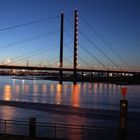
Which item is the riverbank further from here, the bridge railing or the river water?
the bridge railing

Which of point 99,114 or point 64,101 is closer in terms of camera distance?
point 99,114

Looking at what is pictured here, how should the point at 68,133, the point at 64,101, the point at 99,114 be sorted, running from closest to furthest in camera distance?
the point at 68,133
the point at 99,114
the point at 64,101

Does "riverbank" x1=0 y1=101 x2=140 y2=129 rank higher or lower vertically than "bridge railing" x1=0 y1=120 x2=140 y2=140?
lower

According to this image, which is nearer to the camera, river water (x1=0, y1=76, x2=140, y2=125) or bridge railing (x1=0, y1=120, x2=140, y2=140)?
bridge railing (x1=0, y1=120, x2=140, y2=140)

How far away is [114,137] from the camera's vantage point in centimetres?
1502

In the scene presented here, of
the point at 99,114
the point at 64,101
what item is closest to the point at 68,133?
the point at 99,114

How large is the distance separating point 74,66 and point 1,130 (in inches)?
2796

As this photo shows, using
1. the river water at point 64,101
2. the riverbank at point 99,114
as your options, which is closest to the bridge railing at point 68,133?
the riverbank at point 99,114

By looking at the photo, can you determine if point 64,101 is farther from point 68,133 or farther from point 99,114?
point 68,133

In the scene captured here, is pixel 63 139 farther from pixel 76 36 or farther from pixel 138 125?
pixel 76 36

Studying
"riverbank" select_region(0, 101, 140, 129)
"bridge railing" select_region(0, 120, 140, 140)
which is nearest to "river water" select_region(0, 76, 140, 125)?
"riverbank" select_region(0, 101, 140, 129)

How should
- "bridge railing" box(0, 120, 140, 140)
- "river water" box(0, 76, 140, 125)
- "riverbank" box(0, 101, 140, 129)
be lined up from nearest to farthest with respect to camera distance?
"bridge railing" box(0, 120, 140, 140) → "riverbank" box(0, 101, 140, 129) → "river water" box(0, 76, 140, 125)

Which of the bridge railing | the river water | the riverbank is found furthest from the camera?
the river water

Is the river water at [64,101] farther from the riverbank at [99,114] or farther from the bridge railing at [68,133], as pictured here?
the bridge railing at [68,133]
